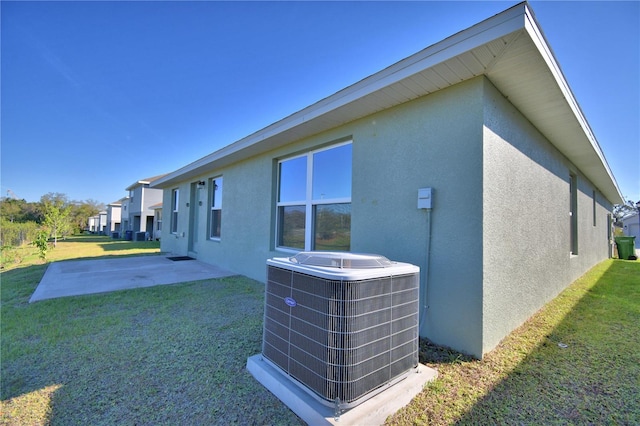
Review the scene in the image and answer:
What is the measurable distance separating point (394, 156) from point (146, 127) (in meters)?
14.6

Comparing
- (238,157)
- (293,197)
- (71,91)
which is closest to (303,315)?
(293,197)

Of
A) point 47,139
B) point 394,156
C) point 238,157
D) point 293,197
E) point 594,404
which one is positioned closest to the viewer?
point 594,404

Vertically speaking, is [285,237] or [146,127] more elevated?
[146,127]

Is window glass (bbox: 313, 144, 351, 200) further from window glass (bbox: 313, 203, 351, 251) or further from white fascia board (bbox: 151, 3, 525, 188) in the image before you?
white fascia board (bbox: 151, 3, 525, 188)

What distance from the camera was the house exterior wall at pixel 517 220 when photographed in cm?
273

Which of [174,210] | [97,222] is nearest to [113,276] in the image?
[174,210]

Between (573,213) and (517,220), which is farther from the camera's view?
(573,213)

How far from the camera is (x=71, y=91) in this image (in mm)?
8648

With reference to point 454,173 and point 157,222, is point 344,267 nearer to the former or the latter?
→ point 454,173

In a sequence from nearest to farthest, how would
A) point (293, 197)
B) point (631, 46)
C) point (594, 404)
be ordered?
1. point (594, 404)
2. point (631, 46)
3. point (293, 197)

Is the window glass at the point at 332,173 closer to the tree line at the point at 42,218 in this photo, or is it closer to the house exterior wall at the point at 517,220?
the house exterior wall at the point at 517,220

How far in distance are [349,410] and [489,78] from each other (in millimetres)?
3245

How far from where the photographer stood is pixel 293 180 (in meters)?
5.38

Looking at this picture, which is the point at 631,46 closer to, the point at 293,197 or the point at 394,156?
the point at 394,156
